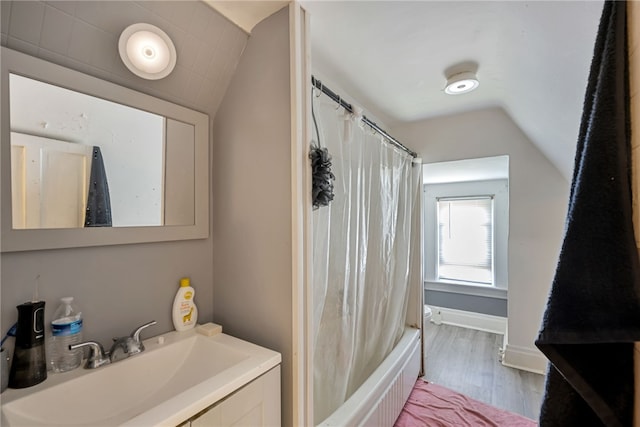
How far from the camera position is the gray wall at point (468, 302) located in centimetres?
358

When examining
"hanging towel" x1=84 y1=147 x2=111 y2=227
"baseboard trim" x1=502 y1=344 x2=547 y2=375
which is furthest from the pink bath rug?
"hanging towel" x1=84 y1=147 x2=111 y2=227

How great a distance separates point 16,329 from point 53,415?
0.25 meters

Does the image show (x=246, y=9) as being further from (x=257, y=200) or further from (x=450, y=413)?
(x=450, y=413)

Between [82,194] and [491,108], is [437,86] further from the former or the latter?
[82,194]

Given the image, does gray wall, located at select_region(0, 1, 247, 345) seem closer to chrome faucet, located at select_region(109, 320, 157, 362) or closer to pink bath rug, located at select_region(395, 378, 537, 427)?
chrome faucet, located at select_region(109, 320, 157, 362)

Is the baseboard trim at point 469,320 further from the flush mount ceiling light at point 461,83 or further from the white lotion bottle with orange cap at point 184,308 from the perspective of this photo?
the white lotion bottle with orange cap at point 184,308

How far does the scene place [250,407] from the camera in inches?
32.0

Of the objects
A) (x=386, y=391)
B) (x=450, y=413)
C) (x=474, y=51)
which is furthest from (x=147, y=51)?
(x=450, y=413)

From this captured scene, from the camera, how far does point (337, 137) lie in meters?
1.41

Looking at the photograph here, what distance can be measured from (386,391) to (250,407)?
3.61ft

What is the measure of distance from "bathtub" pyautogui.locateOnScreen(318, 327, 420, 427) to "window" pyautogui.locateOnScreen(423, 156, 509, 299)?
1.92 m

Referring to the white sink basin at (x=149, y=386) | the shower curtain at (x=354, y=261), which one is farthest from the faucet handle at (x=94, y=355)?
the shower curtain at (x=354, y=261)

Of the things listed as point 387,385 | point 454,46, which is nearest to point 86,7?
point 454,46

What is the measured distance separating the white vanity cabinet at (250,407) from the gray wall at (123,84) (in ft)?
1.59
